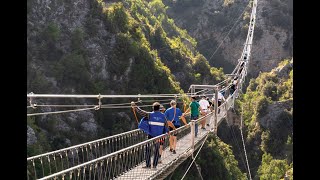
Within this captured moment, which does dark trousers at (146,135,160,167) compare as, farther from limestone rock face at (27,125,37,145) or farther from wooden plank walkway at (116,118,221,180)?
limestone rock face at (27,125,37,145)

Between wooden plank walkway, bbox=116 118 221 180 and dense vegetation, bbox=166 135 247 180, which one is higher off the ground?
wooden plank walkway, bbox=116 118 221 180

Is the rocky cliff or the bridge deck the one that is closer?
the bridge deck

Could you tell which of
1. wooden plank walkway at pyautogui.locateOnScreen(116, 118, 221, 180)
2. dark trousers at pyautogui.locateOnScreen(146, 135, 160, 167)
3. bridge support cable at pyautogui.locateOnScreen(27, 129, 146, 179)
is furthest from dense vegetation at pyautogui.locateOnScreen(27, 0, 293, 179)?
dark trousers at pyautogui.locateOnScreen(146, 135, 160, 167)

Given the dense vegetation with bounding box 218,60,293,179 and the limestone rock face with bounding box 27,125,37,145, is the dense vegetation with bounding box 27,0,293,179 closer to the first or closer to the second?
the limestone rock face with bounding box 27,125,37,145

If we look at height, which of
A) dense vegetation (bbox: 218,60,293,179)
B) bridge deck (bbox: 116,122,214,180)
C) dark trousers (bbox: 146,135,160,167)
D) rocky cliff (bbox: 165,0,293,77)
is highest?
rocky cliff (bbox: 165,0,293,77)

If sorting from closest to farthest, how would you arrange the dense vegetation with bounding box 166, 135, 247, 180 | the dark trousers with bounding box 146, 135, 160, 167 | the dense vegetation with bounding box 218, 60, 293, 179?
the dark trousers with bounding box 146, 135, 160, 167 < the dense vegetation with bounding box 166, 135, 247, 180 < the dense vegetation with bounding box 218, 60, 293, 179

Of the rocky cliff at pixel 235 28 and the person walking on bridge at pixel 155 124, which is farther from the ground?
the rocky cliff at pixel 235 28

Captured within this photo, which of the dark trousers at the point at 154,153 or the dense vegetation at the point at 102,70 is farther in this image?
the dense vegetation at the point at 102,70

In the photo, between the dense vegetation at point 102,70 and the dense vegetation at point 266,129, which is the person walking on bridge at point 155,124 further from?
the dense vegetation at point 266,129

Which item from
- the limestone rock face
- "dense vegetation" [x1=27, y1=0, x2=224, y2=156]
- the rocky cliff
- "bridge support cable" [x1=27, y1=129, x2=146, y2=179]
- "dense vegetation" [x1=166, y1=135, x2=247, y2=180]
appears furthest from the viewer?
the rocky cliff

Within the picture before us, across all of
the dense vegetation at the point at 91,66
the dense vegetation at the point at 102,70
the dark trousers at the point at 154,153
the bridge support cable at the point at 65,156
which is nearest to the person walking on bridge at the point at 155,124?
the dark trousers at the point at 154,153
